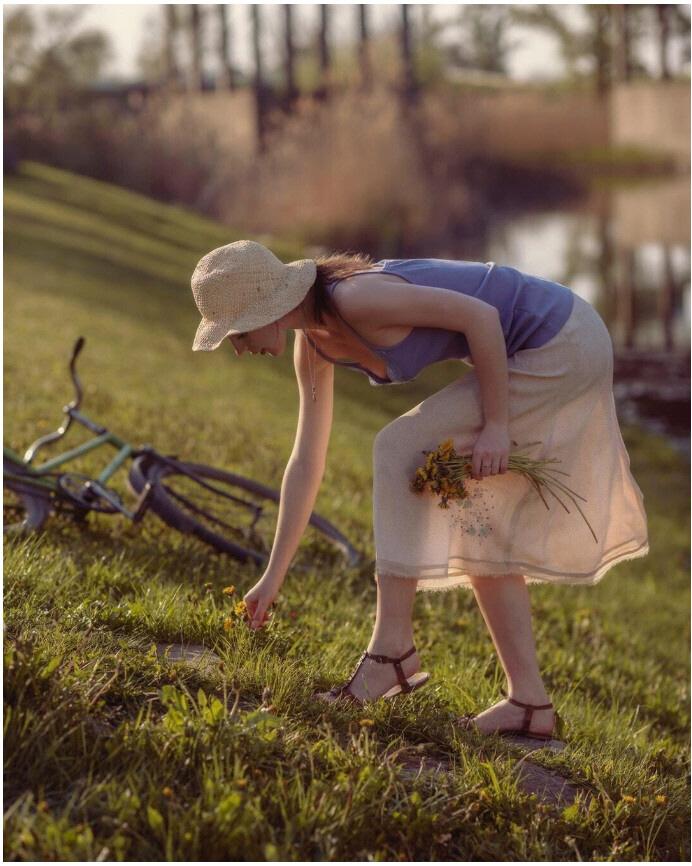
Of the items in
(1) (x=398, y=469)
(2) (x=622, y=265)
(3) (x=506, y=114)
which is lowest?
(2) (x=622, y=265)

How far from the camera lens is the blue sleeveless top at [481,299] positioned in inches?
126

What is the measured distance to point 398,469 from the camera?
3.27m

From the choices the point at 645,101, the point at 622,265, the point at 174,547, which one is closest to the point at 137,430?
the point at 174,547

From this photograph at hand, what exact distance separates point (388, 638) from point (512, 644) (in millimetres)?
356

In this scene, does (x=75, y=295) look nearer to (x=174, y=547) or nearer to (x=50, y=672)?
(x=174, y=547)

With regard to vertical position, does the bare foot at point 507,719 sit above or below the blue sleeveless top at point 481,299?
below

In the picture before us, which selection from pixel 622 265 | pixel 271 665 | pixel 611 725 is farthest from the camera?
pixel 622 265

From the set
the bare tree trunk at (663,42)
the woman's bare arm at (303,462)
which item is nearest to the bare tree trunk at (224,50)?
the bare tree trunk at (663,42)

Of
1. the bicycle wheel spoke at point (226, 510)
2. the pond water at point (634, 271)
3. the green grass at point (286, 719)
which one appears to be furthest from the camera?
the pond water at point (634, 271)

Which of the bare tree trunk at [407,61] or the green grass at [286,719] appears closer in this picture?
the green grass at [286,719]

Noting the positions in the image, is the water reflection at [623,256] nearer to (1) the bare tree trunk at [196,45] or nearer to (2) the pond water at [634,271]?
(2) the pond water at [634,271]

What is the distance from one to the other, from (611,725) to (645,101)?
4126 cm

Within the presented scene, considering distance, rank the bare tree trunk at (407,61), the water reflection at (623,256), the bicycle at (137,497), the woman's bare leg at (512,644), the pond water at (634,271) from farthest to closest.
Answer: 1. the bare tree trunk at (407,61)
2. the water reflection at (623,256)
3. the pond water at (634,271)
4. the bicycle at (137,497)
5. the woman's bare leg at (512,644)

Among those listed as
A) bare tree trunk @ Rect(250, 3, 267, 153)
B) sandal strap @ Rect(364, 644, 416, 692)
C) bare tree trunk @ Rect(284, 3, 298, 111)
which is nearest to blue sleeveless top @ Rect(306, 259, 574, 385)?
sandal strap @ Rect(364, 644, 416, 692)
